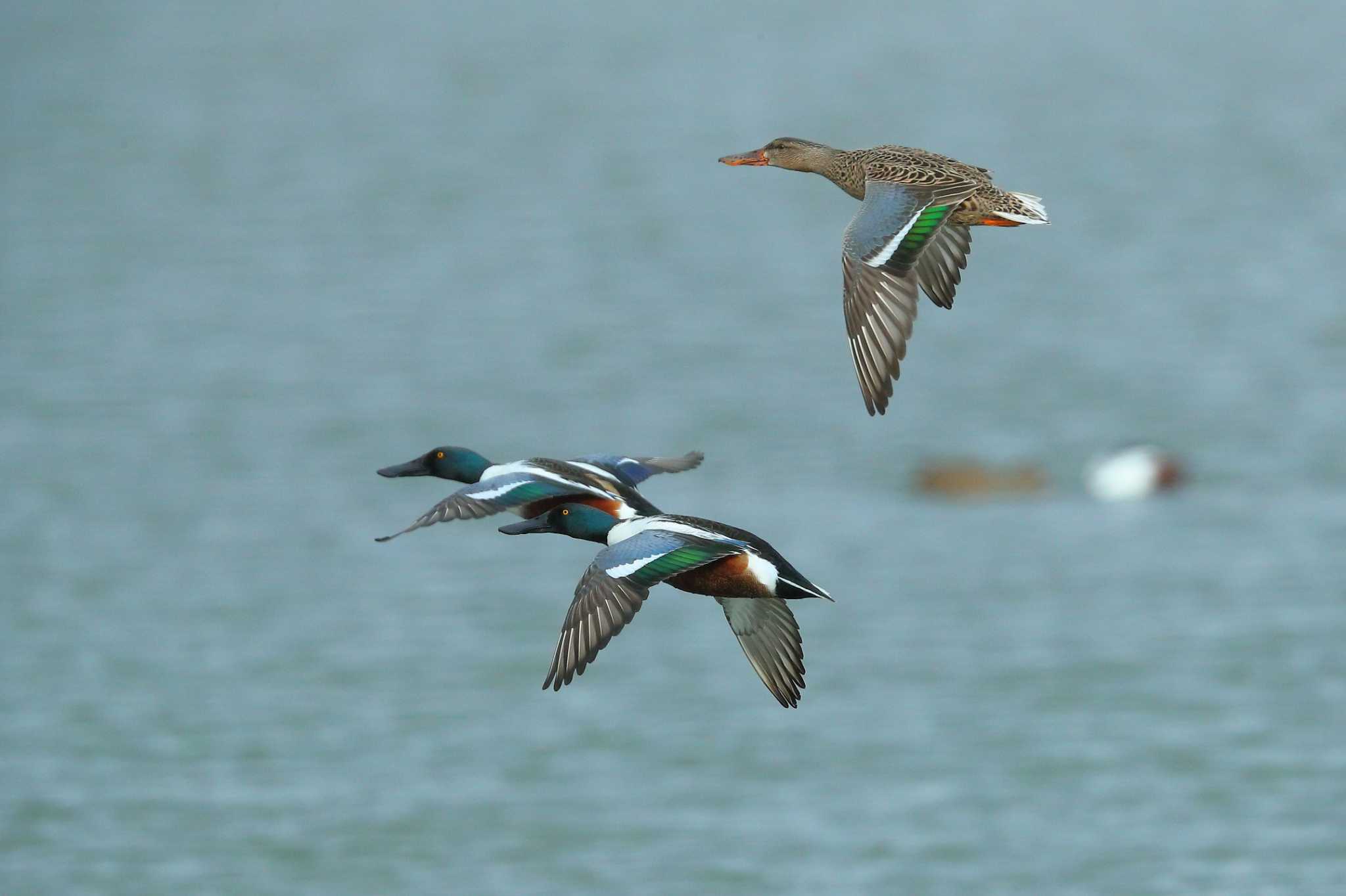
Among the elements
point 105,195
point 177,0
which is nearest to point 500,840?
point 105,195

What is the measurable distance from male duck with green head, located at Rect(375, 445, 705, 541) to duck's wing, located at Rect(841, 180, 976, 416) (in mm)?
1530

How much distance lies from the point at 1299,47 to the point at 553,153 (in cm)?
5940

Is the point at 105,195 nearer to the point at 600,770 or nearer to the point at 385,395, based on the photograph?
the point at 385,395

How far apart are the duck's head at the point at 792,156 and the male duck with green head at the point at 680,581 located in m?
1.59

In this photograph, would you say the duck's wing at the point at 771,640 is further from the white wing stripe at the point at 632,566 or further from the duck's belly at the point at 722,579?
the white wing stripe at the point at 632,566

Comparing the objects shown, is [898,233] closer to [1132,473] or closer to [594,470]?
[594,470]

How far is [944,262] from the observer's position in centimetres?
927

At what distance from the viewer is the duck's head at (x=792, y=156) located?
10055 millimetres

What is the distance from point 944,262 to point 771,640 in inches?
63.6

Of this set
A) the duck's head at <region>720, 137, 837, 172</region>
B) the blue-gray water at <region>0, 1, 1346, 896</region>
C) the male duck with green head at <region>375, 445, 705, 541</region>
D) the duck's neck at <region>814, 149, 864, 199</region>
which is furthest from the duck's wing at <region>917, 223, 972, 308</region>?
the blue-gray water at <region>0, 1, 1346, 896</region>

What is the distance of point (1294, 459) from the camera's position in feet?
165

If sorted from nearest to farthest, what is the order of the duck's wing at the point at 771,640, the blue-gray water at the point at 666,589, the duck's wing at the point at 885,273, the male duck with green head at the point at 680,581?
the duck's wing at the point at 885,273 → the male duck with green head at the point at 680,581 → the duck's wing at the point at 771,640 → the blue-gray water at the point at 666,589

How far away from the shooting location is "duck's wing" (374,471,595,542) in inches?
356

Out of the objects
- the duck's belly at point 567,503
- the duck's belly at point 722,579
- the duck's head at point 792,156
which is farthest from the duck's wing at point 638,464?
the duck's head at point 792,156
